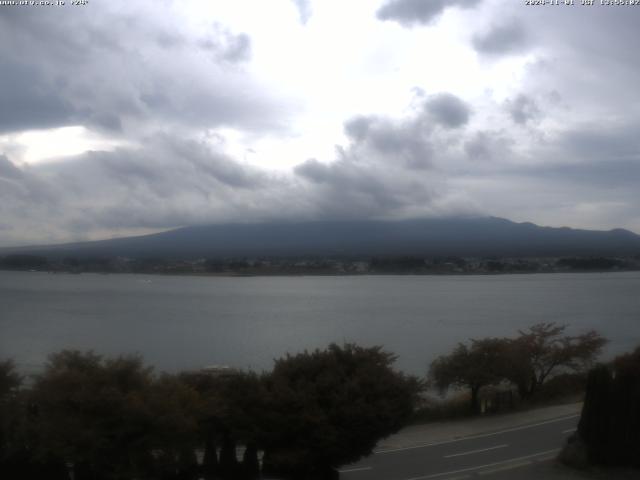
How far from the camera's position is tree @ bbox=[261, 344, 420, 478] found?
11547 mm

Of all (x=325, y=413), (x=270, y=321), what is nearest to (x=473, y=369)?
(x=325, y=413)

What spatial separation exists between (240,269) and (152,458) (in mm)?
102363

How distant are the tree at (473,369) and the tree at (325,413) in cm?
1046

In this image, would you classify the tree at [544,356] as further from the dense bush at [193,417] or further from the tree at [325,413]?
the tree at [325,413]

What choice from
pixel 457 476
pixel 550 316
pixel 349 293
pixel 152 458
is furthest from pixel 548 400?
pixel 349 293

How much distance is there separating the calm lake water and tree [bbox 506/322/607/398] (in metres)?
5.62

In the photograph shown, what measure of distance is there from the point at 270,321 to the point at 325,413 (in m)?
40.8

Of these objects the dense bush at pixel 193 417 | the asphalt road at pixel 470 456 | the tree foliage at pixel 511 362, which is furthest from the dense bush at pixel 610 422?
the tree foliage at pixel 511 362

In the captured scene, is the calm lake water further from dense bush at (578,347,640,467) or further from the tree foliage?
dense bush at (578,347,640,467)

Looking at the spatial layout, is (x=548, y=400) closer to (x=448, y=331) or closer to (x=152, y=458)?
(x=152, y=458)

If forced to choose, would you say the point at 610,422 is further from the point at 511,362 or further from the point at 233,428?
the point at 511,362

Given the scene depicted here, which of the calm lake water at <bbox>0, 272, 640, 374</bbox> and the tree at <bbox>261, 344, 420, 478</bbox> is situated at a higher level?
the tree at <bbox>261, 344, 420, 478</bbox>

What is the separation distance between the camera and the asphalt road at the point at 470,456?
13492 mm

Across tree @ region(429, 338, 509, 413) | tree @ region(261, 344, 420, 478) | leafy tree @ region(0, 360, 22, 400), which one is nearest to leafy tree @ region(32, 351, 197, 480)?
leafy tree @ region(0, 360, 22, 400)
